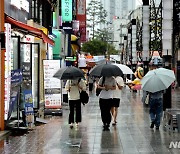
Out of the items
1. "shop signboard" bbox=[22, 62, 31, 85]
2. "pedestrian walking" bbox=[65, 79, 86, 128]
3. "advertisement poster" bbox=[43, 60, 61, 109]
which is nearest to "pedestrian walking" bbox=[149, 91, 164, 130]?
"pedestrian walking" bbox=[65, 79, 86, 128]

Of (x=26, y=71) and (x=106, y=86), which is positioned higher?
(x=26, y=71)

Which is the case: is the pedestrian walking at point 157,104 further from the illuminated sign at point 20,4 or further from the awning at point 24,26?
the illuminated sign at point 20,4

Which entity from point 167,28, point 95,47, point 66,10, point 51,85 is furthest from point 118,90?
point 95,47

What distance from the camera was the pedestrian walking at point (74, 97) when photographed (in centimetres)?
1611

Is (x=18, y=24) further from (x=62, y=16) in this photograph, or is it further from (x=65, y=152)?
(x=62, y=16)

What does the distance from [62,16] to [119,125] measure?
2602cm

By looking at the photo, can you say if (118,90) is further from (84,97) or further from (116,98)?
(84,97)

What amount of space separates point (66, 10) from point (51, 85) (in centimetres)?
2158

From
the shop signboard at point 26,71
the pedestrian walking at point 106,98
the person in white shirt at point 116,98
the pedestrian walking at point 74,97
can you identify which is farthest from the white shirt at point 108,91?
the shop signboard at point 26,71

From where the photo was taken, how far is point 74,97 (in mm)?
16109

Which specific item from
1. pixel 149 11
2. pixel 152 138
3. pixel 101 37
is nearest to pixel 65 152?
pixel 152 138

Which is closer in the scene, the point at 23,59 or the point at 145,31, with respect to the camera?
the point at 23,59

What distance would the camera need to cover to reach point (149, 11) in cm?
2683

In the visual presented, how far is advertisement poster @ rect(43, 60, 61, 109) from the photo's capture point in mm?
20000
